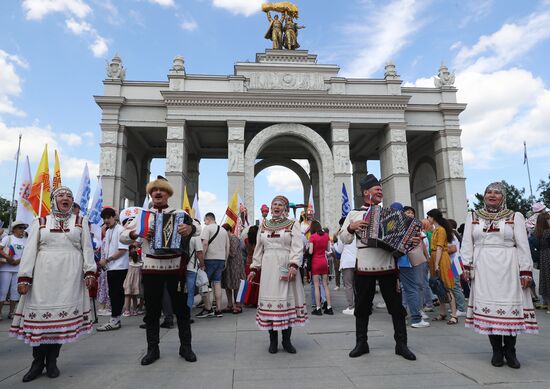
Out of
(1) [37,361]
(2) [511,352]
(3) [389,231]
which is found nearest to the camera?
(1) [37,361]

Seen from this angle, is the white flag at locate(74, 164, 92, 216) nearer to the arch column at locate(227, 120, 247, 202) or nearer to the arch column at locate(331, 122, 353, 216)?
the arch column at locate(227, 120, 247, 202)

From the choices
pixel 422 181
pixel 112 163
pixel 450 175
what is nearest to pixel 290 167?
pixel 422 181

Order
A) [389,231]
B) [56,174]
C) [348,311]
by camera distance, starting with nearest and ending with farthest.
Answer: [389,231] < [348,311] < [56,174]

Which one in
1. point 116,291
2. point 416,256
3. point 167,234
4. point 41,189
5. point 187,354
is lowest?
point 187,354

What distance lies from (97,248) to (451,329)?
6663mm

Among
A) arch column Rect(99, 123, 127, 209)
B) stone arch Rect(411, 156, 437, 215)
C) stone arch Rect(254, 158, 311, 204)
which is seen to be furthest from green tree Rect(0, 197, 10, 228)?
stone arch Rect(411, 156, 437, 215)

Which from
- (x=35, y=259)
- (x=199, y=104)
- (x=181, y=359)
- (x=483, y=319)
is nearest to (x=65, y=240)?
(x=35, y=259)

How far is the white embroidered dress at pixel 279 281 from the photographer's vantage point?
14.3ft

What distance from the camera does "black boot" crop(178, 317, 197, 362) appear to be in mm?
4090

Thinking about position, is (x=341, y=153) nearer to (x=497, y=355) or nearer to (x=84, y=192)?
(x=84, y=192)

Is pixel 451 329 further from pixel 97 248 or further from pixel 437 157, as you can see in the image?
pixel 437 157

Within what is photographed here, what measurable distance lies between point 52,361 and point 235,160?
18373 millimetres

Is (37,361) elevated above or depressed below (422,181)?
below

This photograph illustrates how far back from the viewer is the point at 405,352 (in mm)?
4105
